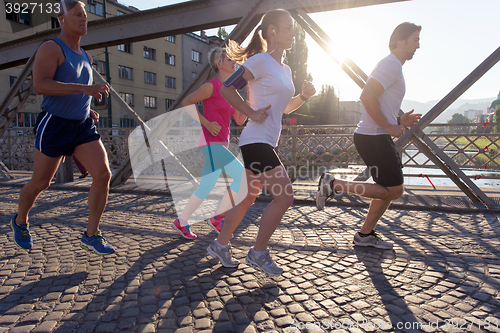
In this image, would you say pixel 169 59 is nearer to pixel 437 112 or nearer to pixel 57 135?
pixel 437 112

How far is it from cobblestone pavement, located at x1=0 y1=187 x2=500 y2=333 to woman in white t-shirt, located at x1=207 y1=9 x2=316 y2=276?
0.45 metres

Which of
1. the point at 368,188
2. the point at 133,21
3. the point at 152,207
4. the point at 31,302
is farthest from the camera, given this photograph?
the point at 133,21

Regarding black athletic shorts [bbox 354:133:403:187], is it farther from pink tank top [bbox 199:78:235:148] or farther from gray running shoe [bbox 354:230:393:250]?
pink tank top [bbox 199:78:235:148]

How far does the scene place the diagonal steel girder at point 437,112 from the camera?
5.07m

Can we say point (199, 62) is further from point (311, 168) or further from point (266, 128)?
point (266, 128)

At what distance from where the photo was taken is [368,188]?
3.17 metres

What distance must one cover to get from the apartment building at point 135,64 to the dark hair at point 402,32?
29.6 metres

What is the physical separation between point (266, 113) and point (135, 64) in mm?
40934

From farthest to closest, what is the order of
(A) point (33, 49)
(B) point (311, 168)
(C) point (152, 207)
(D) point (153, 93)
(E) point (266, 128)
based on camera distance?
(D) point (153, 93) < (B) point (311, 168) < (A) point (33, 49) < (C) point (152, 207) < (E) point (266, 128)

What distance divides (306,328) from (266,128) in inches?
53.2

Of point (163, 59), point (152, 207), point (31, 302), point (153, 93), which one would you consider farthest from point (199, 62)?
point (31, 302)

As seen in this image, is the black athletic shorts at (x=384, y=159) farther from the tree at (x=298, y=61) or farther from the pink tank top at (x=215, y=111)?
the tree at (x=298, y=61)

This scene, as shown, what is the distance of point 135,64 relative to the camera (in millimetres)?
39438

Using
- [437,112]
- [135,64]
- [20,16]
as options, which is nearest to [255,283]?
[437,112]
